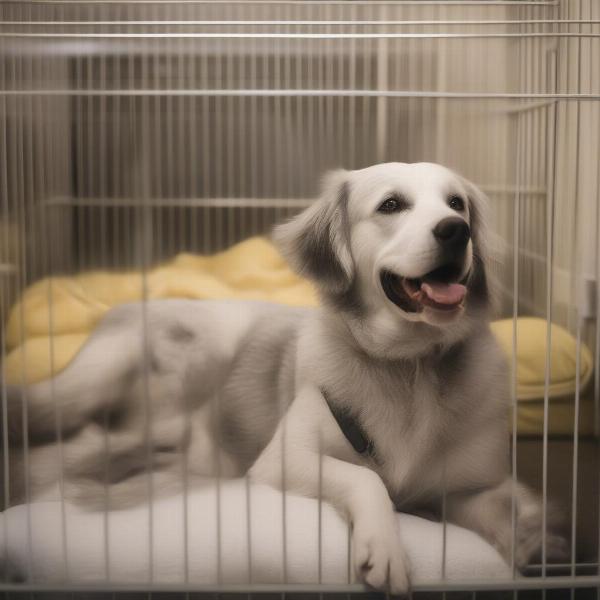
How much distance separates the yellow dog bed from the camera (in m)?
1.09

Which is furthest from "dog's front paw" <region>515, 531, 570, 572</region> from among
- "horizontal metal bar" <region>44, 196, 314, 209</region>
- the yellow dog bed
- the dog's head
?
"horizontal metal bar" <region>44, 196, 314, 209</region>

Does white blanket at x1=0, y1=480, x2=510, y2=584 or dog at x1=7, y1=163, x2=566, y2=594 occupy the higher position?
dog at x1=7, y1=163, x2=566, y2=594

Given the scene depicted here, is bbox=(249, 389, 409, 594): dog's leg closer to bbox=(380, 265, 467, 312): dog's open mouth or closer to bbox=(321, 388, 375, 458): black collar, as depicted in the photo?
bbox=(321, 388, 375, 458): black collar

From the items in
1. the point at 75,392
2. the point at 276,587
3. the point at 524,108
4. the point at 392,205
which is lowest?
the point at 276,587

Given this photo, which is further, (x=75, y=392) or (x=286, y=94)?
(x=75, y=392)

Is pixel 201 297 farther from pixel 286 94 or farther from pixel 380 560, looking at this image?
pixel 380 560

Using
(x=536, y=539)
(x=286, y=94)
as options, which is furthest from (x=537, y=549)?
(x=286, y=94)

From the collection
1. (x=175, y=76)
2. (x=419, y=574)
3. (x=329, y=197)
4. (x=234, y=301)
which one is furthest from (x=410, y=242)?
(x=175, y=76)

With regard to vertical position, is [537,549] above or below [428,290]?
below

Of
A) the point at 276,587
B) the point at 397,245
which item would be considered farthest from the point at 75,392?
the point at 397,245

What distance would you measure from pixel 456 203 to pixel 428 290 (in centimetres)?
13

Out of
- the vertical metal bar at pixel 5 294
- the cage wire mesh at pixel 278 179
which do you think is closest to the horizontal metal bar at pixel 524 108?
the cage wire mesh at pixel 278 179

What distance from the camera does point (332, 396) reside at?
112cm

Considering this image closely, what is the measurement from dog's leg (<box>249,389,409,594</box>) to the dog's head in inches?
6.5
